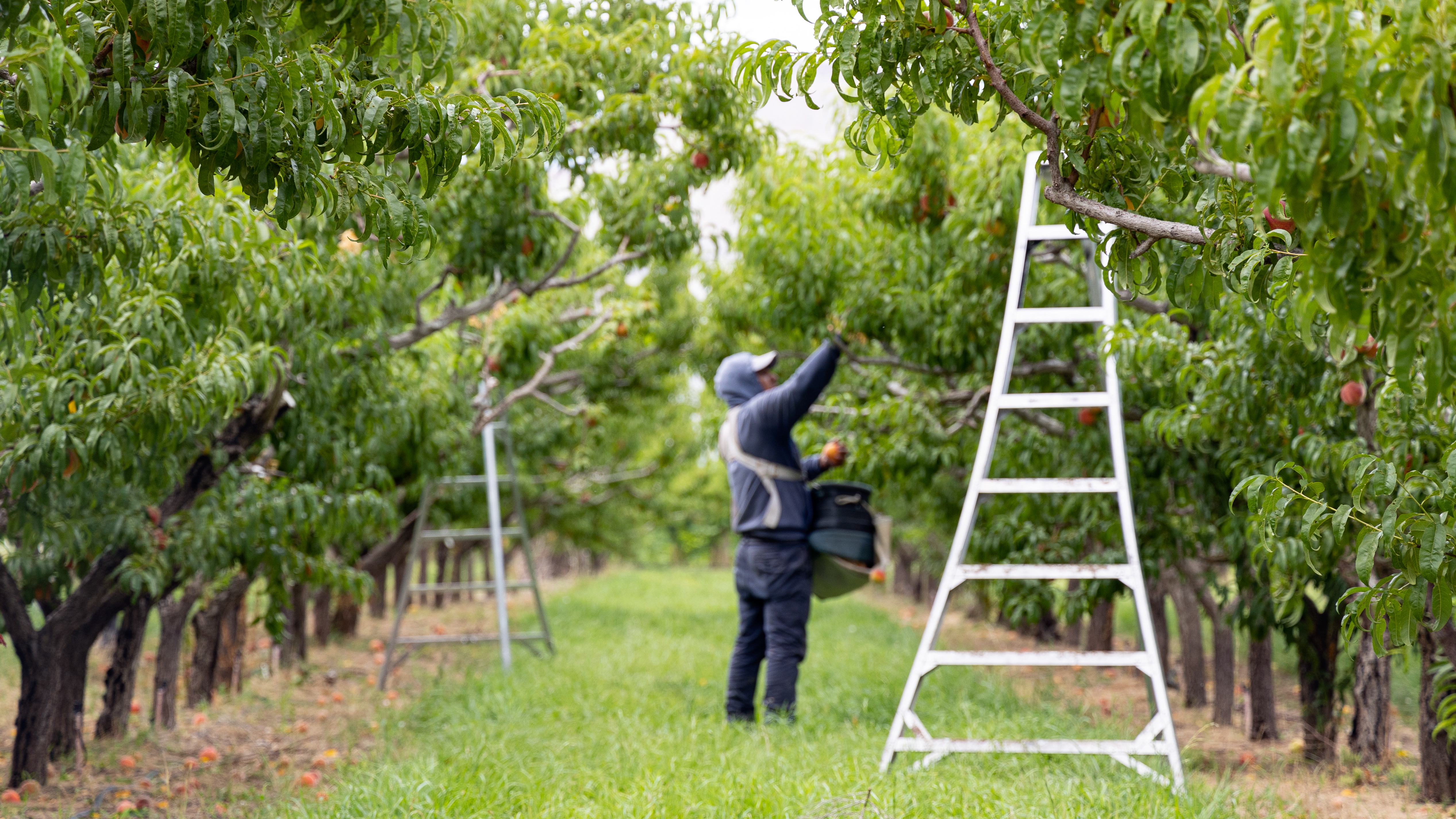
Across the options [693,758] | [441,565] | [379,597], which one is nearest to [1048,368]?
[693,758]

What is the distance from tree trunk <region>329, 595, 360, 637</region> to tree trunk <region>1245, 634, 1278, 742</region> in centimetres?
993

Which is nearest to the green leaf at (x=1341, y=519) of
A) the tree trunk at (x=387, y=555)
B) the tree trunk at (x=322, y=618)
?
the tree trunk at (x=387, y=555)

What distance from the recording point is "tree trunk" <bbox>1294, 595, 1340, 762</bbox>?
6.05 m

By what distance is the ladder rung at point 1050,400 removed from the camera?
4.04m

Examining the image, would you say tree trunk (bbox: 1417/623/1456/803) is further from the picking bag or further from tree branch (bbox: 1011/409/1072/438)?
the picking bag

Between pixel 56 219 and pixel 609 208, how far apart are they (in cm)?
403

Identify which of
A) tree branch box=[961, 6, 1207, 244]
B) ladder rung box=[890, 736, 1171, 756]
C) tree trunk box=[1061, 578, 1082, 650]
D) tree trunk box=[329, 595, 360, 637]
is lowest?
tree trunk box=[1061, 578, 1082, 650]

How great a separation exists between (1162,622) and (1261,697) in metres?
2.88

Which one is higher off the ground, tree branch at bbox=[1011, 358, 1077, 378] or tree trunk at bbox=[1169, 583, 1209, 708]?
tree branch at bbox=[1011, 358, 1077, 378]

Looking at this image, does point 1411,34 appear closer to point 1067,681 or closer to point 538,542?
point 1067,681

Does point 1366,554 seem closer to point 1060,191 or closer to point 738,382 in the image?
point 1060,191

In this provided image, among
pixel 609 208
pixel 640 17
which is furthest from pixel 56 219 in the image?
pixel 640 17

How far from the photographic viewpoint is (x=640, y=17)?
21.2 ft

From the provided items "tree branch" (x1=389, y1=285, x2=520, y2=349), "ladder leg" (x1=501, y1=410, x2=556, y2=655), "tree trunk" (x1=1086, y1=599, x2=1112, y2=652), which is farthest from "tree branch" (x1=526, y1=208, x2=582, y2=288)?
"tree trunk" (x1=1086, y1=599, x2=1112, y2=652)
